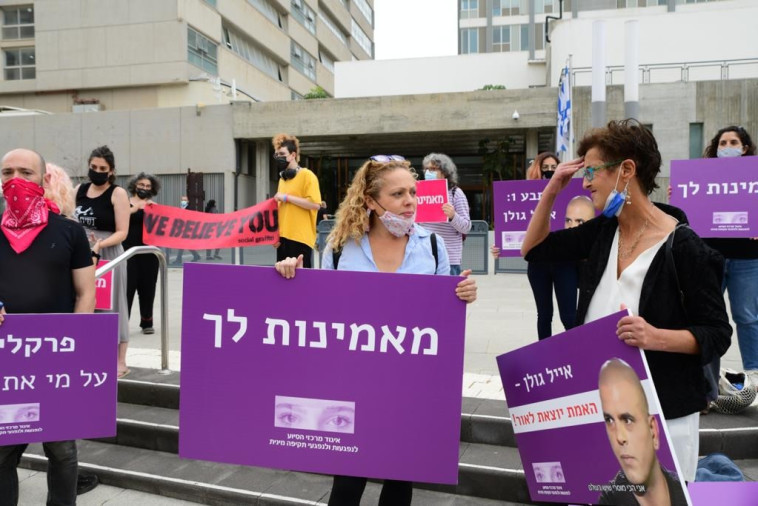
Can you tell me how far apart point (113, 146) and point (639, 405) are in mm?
28009

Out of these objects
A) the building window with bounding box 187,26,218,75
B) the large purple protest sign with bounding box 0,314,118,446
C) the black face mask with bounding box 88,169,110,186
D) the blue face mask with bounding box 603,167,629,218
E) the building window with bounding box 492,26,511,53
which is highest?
the building window with bounding box 492,26,511,53

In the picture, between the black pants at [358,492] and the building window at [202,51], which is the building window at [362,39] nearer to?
the building window at [202,51]

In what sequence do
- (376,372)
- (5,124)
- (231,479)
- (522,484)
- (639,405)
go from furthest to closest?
1. (5,124)
2. (231,479)
3. (522,484)
4. (376,372)
5. (639,405)

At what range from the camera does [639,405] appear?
1916mm

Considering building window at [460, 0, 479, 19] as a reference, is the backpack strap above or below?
below

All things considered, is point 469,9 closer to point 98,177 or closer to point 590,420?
point 98,177

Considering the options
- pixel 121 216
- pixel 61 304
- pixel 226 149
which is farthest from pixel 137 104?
pixel 61 304

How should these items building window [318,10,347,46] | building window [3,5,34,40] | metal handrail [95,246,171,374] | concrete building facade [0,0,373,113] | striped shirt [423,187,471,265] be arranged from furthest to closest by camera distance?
1. building window [318,10,347,46]
2. building window [3,5,34,40]
3. concrete building facade [0,0,373,113]
4. striped shirt [423,187,471,265]
5. metal handrail [95,246,171,374]

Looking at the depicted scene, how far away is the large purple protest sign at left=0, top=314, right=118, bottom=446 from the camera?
282 cm

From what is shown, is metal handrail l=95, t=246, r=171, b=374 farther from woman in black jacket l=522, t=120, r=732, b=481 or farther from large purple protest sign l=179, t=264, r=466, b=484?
woman in black jacket l=522, t=120, r=732, b=481

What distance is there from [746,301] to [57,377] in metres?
4.16

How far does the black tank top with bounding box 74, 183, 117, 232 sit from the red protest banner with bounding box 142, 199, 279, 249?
1.84 m

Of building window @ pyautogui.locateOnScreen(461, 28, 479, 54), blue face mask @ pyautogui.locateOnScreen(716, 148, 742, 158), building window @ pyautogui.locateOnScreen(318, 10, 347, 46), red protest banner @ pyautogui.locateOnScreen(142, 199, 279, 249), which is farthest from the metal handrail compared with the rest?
building window @ pyautogui.locateOnScreen(461, 28, 479, 54)

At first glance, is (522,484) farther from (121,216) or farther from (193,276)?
(121,216)
